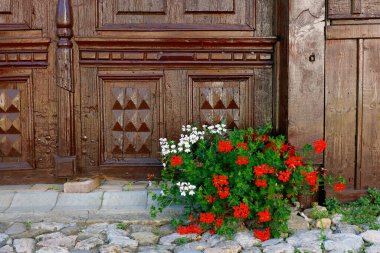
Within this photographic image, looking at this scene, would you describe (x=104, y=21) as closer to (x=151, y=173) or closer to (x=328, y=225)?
(x=151, y=173)

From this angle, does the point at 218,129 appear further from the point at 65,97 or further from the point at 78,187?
the point at 65,97

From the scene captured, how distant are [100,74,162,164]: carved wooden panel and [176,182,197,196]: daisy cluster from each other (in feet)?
3.03

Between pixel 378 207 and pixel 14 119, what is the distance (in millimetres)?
3207

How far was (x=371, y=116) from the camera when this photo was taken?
5.23 m

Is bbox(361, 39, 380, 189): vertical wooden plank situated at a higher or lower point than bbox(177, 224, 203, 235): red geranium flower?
higher

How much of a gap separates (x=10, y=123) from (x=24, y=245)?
148 cm

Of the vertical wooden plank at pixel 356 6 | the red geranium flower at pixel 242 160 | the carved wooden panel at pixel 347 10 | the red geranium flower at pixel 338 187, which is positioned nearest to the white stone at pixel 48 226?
the red geranium flower at pixel 242 160

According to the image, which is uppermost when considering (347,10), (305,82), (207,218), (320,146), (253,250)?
(347,10)

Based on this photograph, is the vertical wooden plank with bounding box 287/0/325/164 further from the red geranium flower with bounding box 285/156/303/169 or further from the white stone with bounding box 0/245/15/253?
the white stone with bounding box 0/245/15/253

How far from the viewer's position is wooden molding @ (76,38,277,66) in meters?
5.52

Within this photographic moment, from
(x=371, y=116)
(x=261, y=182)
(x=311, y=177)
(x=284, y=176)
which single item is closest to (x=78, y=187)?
(x=261, y=182)

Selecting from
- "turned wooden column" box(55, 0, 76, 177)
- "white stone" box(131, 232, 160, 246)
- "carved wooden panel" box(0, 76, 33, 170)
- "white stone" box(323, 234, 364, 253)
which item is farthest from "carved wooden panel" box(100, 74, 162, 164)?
"white stone" box(323, 234, 364, 253)

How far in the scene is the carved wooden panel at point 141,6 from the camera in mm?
5523

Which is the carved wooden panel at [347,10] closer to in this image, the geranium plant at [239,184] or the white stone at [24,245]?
the geranium plant at [239,184]
